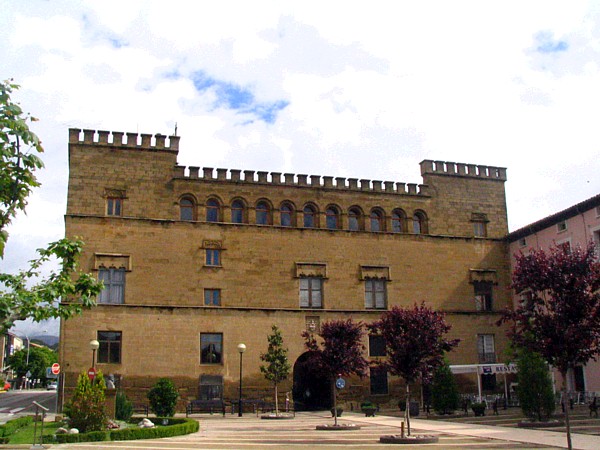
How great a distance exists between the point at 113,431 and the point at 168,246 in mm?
18244

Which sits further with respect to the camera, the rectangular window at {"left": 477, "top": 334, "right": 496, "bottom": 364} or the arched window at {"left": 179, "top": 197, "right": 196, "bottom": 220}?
the rectangular window at {"left": 477, "top": 334, "right": 496, "bottom": 364}

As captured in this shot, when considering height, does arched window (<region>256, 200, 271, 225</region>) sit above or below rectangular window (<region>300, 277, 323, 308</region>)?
above

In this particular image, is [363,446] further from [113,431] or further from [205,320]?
[205,320]

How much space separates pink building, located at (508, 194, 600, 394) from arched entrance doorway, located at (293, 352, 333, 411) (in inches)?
534

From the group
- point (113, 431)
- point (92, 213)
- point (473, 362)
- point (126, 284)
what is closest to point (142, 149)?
point (92, 213)

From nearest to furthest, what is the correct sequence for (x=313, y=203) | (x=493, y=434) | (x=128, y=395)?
1. (x=493, y=434)
2. (x=128, y=395)
3. (x=313, y=203)

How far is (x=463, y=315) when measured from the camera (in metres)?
42.4

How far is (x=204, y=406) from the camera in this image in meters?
34.8

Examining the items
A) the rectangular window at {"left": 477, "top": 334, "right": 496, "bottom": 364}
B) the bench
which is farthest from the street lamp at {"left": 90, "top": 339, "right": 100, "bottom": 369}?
the rectangular window at {"left": 477, "top": 334, "right": 496, "bottom": 364}

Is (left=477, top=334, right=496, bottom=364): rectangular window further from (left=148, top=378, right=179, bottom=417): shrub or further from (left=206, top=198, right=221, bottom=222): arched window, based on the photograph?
(left=148, top=378, right=179, bottom=417): shrub

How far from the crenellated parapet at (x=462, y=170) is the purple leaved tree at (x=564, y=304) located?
84.9 feet

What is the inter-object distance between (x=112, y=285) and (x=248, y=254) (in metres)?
7.95

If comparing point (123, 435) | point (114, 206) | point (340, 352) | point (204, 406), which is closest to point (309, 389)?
point (204, 406)

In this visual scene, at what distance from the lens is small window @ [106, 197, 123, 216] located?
37.6 metres
